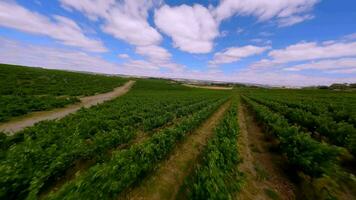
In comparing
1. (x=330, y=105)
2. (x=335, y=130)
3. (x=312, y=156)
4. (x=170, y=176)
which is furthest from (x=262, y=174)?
(x=330, y=105)

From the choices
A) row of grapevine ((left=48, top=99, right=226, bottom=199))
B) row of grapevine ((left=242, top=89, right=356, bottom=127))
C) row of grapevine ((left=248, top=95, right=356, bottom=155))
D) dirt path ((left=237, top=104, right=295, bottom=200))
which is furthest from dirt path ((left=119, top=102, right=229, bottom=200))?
row of grapevine ((left=242, top=89, right=356, bottom=127))

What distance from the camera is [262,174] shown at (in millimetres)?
7016

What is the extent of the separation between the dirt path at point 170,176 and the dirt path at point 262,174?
7.70 feet

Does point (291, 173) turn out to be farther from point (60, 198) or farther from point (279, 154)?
point (60, 198)

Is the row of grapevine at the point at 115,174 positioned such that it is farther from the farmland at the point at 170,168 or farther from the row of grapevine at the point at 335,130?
the row of grapevine at the point at 335,130

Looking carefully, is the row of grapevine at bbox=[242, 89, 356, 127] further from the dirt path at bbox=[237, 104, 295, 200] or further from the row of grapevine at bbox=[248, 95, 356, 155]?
the dirt path at bbox=[237, 104, 295, 200]

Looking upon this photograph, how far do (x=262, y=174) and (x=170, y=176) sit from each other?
4.04 metres

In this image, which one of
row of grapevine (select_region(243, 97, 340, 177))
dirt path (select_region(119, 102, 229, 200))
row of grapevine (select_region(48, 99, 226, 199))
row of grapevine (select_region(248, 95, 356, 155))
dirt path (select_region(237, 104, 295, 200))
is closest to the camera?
row of grapevine (select_region(48, 99, 226, 199))

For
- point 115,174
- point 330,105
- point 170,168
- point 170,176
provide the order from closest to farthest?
point 115,174, point 170,176, point 170,168, point 330,105

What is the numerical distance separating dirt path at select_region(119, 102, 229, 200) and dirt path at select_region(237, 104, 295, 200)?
235 centimetres

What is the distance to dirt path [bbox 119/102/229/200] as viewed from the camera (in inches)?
214

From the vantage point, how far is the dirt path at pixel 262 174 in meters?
5.76

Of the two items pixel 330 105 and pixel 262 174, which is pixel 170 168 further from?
pixel 330 105

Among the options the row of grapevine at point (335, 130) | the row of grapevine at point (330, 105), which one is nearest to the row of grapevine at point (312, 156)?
the row of grapevine at point (335, 130)
